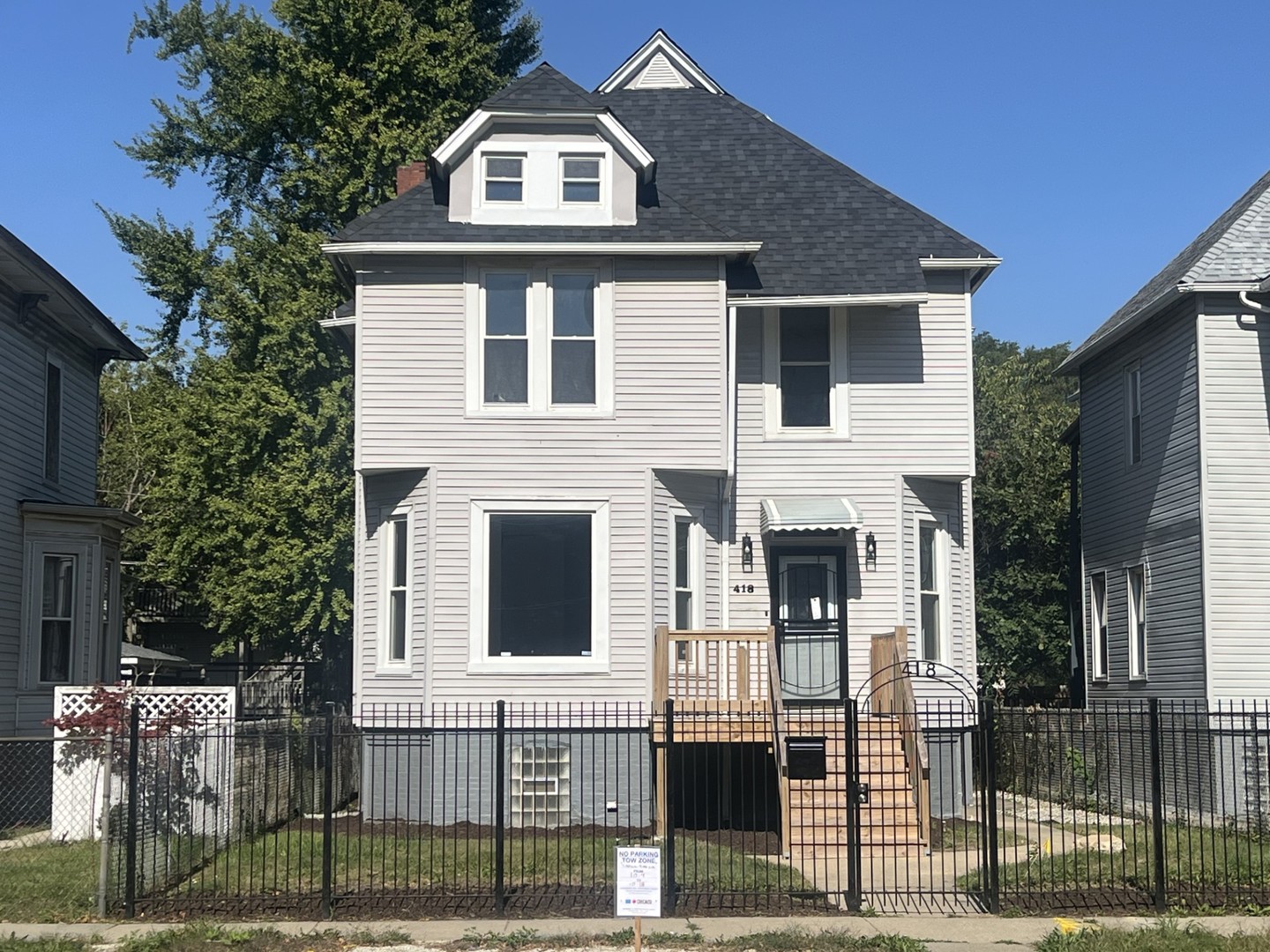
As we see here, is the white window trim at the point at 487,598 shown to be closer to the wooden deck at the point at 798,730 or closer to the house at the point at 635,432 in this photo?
the house at the point at 635,432

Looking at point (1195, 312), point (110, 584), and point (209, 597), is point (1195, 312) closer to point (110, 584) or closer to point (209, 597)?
point (110, 584)

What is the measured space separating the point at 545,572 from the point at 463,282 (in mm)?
3976

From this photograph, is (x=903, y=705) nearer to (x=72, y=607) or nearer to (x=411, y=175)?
(x=411, y=175)

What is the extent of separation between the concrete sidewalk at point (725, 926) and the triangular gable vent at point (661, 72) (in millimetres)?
15713

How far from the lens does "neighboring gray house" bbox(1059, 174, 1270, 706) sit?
781 inches

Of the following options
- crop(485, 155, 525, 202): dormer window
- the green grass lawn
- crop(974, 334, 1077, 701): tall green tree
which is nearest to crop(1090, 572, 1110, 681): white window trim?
crop(974, 334, 1077, 701): tall green tree

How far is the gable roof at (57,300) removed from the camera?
782 inches

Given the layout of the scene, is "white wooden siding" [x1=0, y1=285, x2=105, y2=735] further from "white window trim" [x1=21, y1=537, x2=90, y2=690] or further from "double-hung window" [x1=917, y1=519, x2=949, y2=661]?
"double-hung window" [x1=917, y1=519, x2=949, y2=661]

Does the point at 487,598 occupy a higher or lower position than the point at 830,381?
lower

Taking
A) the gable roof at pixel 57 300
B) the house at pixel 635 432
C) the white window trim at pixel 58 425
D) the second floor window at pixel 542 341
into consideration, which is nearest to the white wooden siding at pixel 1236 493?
the house at pixel 635 432

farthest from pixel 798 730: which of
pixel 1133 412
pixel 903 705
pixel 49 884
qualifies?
pixel 1133 412

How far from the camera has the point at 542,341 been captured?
18844mm

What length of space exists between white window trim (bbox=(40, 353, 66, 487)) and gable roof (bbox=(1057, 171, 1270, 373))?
17.4m

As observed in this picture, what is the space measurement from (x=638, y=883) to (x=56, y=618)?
590 inches
